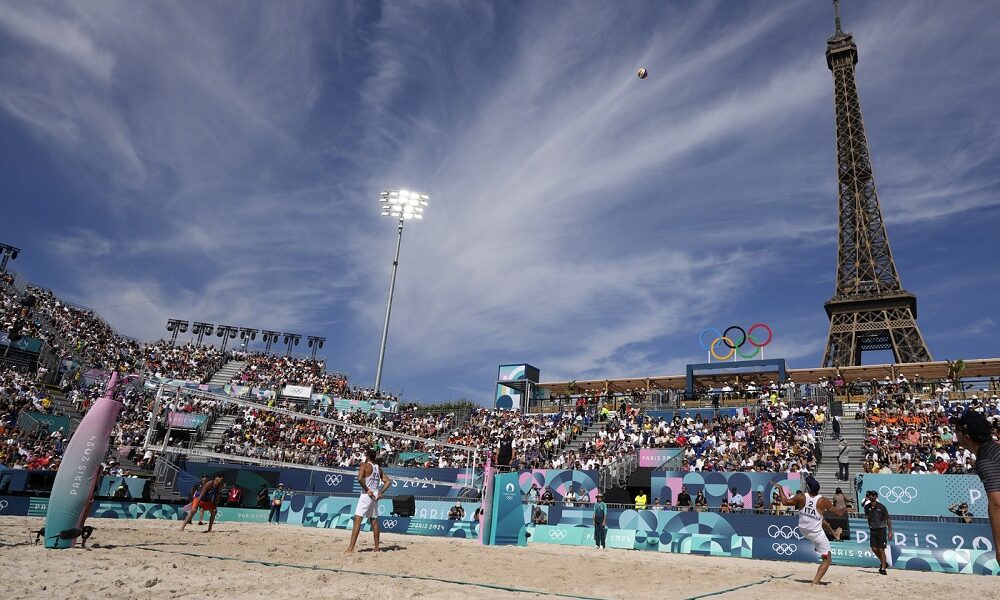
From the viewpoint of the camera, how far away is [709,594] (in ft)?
26.7

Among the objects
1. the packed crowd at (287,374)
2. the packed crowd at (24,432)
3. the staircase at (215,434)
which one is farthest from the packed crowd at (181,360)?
the packed crowd at (24,432)

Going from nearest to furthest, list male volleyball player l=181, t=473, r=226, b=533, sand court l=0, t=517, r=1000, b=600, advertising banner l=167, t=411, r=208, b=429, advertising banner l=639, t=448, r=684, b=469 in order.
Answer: sand court l=0, t=517, r=1000, b=600 → male volleyball player l=181, t=473, r=226, b=533 → advertising banner l=639, t=448, r=684, b=469 → advertising banner l=167, t=411, r=208, b=429

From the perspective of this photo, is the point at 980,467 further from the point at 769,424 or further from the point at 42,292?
the point at 42,292

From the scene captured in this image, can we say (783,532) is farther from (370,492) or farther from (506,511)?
(370,492)

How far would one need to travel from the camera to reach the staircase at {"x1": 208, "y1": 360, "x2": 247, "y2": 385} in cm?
4356

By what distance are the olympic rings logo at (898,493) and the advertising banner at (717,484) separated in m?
2.41

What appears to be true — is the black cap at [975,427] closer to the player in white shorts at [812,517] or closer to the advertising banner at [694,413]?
the player in white shorts at [812,517]

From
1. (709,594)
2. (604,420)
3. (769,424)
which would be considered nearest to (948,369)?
(769,424)

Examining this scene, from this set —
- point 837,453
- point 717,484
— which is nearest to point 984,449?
point 717,484

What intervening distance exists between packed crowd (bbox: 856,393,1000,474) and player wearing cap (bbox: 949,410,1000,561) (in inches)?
717

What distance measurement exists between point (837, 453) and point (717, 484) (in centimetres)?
477

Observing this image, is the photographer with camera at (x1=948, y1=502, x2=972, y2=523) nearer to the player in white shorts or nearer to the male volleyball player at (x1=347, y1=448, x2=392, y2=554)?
the player in white shorts

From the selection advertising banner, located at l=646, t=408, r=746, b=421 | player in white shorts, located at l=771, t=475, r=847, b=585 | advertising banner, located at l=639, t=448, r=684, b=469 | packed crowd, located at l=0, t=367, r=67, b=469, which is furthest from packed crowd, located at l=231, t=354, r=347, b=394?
player in white shorts, located at l=771, t=475, r=847, b=585

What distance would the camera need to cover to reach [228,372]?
46.0 metres
